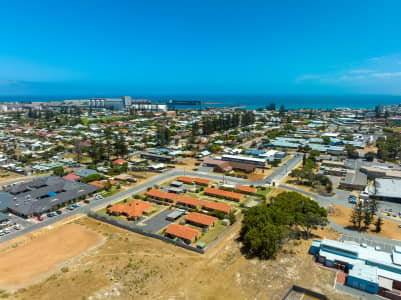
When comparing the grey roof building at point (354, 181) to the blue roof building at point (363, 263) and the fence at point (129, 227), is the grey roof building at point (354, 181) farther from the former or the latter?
the fence at point (129, 227)

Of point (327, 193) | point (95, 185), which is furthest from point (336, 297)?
point (95, 185)

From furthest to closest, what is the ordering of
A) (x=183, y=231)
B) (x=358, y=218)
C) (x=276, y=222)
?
(x=358, y=218)
(x=183, y=231)
(x=276, y=222)

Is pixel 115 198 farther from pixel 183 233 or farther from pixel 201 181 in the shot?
pixel 183 233

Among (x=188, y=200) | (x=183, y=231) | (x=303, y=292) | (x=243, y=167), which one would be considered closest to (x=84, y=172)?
(x=188, y=200)

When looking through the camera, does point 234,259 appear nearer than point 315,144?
Yes

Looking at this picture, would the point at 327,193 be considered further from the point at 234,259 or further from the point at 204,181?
the point at 234,259

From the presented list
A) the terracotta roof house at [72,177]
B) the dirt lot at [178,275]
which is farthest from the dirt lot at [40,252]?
the terracotta roof house at [72,177]
